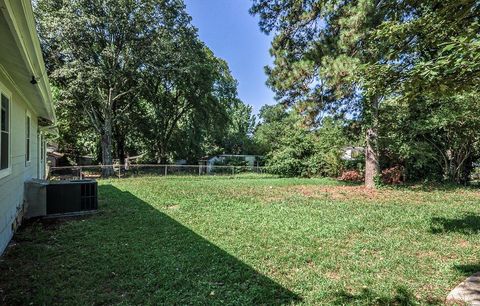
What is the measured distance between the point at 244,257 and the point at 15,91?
15.2 feet

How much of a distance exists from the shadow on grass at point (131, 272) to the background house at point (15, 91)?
76cm

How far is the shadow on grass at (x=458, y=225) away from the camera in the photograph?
17.9ft

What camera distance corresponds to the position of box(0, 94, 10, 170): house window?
4.22 meters

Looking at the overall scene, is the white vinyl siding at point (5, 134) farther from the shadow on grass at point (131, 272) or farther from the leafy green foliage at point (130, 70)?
the leafy green foliage at point (130, 70)

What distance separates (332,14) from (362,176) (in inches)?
325

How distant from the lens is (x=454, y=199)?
30.0 ft

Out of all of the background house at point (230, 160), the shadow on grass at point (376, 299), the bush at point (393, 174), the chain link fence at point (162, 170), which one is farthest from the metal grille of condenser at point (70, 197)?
the background house at point (230, 160)

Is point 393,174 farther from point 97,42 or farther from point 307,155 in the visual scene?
point 97,42

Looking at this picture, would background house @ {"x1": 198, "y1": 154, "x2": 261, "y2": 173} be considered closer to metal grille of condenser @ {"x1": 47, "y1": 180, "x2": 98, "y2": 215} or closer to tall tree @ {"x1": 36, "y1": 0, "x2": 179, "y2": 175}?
tall tree @ {"x1": 36, "y1": 0, "x2": 179, "y2": 175}

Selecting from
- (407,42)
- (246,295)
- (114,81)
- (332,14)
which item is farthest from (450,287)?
(114,81)

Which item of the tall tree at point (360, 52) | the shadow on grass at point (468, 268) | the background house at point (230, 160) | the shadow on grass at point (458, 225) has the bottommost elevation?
the shadow on grass at point (468, 268)

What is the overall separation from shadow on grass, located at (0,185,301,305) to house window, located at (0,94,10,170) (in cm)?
127

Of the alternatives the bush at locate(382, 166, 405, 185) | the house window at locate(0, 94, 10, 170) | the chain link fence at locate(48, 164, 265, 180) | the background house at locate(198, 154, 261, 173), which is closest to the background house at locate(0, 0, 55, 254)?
the house window at locate(0, 94, 10, 170)

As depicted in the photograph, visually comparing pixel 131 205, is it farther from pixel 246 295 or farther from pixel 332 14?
pixel 332 14
